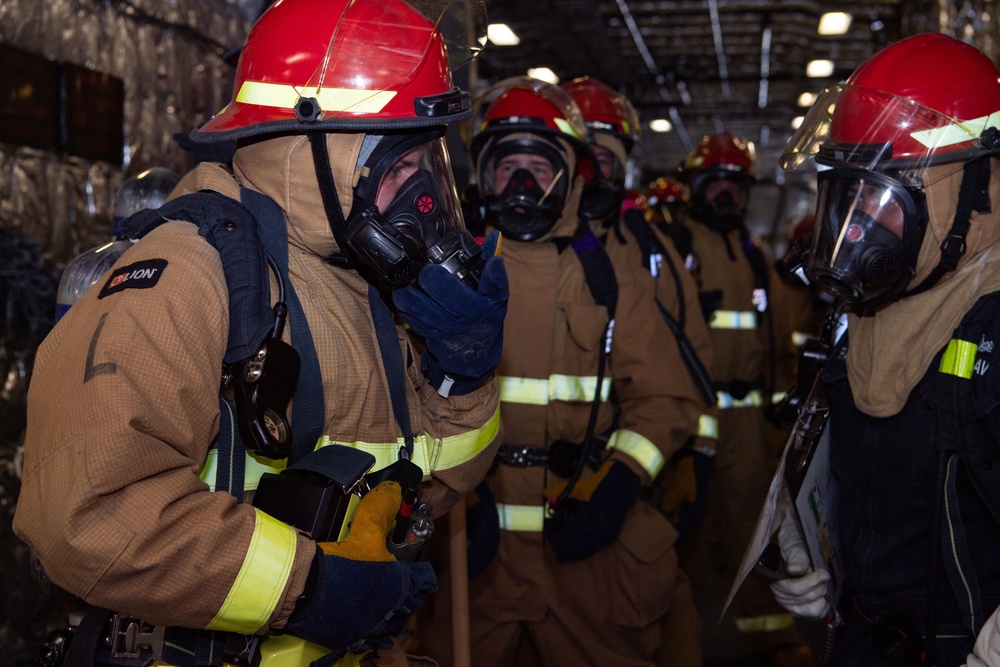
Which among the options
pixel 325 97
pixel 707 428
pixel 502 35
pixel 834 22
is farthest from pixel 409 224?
pixel 834 22

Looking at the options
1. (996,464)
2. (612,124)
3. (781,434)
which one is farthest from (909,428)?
(781,434)

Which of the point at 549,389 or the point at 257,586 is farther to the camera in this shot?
the point at 549,389

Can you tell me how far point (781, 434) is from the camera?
19.2 feet

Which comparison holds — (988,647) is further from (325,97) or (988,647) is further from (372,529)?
(325,97)

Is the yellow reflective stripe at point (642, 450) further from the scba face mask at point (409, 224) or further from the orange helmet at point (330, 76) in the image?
the orange helmet at point (330, 76)

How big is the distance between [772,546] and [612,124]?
2736 millimetres

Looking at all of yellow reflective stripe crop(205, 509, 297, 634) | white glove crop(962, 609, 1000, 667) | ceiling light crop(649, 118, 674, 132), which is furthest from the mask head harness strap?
ceiling light crop(649, 118, 674, 132)

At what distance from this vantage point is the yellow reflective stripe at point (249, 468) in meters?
1.63

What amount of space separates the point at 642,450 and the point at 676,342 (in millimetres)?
595

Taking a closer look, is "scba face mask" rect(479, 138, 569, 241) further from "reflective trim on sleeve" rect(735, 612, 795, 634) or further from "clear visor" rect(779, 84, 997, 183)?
"reflective trim on sleeve" rect(735, 612, 795, 634)

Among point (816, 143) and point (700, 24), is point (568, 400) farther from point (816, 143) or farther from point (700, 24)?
point (700, 24)

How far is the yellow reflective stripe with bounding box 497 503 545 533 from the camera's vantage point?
3111 millimetres

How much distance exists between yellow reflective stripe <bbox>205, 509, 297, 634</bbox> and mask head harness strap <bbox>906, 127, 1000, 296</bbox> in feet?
5.50

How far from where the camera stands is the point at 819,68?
12.4 meters
